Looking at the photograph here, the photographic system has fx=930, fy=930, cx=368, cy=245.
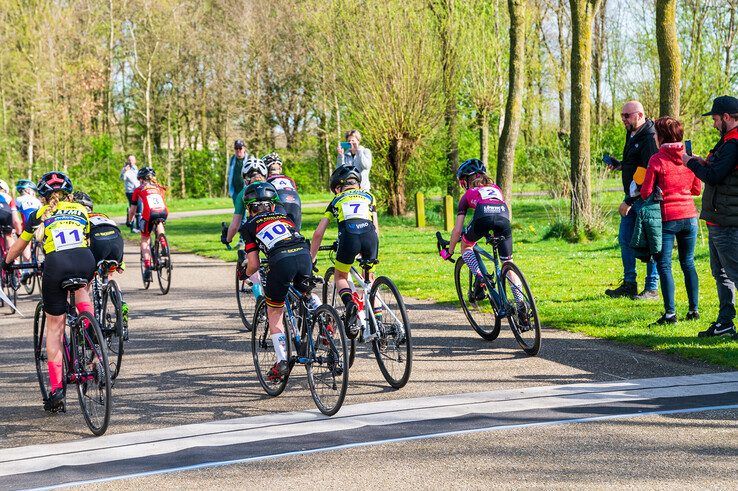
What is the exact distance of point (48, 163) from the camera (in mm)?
43688

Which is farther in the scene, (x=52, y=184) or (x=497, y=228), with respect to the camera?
(x=497, y=228)

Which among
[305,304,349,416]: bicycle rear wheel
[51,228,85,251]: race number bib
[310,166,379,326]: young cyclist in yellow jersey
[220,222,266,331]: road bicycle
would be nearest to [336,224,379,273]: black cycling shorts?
[310,166,379,326]: young cyclist in yellow jersey

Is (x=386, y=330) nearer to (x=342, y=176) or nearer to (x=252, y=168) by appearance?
(x=342, y=176)

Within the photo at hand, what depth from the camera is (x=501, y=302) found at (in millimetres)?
8703

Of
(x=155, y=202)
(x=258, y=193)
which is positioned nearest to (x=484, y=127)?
(x=155, y=202)

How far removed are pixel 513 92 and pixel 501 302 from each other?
41.2 ft

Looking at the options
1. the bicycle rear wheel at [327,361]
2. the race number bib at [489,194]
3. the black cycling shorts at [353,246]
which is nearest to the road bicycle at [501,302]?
the race number bib at [489,194]

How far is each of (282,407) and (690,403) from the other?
9.84ft

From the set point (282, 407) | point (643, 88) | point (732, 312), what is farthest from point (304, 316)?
point (643, 88)

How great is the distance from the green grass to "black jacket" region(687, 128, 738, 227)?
1150 mm

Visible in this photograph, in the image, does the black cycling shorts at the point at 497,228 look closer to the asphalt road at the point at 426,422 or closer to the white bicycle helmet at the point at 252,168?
the asphalt road at the point at 426,422

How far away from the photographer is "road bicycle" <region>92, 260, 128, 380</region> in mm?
8655

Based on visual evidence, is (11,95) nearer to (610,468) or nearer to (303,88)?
(303,88)

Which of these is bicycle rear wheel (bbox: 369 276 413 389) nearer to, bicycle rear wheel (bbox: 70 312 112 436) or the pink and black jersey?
the pink and black jersey
